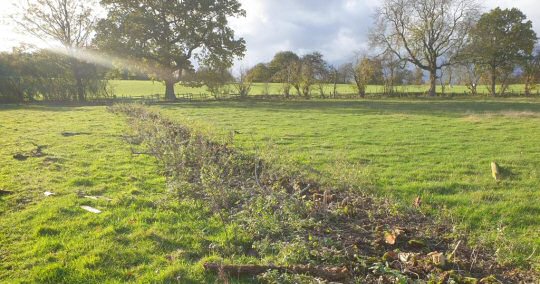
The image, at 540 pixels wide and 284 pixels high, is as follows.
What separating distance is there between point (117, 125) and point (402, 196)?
1545 centimetres

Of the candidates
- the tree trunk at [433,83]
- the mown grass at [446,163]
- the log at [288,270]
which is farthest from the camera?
the tree trunk at [433,83]

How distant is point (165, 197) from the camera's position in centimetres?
652

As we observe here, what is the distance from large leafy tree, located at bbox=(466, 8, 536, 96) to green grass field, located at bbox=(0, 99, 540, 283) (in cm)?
3507

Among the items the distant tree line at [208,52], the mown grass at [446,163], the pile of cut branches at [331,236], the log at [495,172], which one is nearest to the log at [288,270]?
the pile of cut branches at [331,236]

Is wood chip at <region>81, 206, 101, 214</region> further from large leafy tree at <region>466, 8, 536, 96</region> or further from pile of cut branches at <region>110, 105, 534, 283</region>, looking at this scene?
large leafy tree at <region>466, 8, 536, 96</region>

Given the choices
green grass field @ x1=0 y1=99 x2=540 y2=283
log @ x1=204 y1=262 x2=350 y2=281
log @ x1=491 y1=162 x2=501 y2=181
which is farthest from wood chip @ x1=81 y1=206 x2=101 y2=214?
log @ x1=491 y1=162 x2=501 y2=181

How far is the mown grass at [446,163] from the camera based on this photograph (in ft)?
17.9

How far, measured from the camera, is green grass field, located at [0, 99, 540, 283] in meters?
4.32

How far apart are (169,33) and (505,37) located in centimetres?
4052

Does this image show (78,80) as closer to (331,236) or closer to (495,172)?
(495,172)

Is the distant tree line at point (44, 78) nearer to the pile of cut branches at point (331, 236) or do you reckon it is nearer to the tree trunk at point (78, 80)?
the tree trunk at point (78, 80)

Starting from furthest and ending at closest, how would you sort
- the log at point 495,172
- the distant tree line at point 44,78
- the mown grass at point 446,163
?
the distant tree line at point 44,78 < the log at point 495,172 < the mown grass at point 446,163

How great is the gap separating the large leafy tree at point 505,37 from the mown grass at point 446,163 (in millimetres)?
29439

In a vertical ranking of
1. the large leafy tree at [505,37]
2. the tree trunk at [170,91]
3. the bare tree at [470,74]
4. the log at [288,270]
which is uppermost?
the large leafy tree at [505,37]
